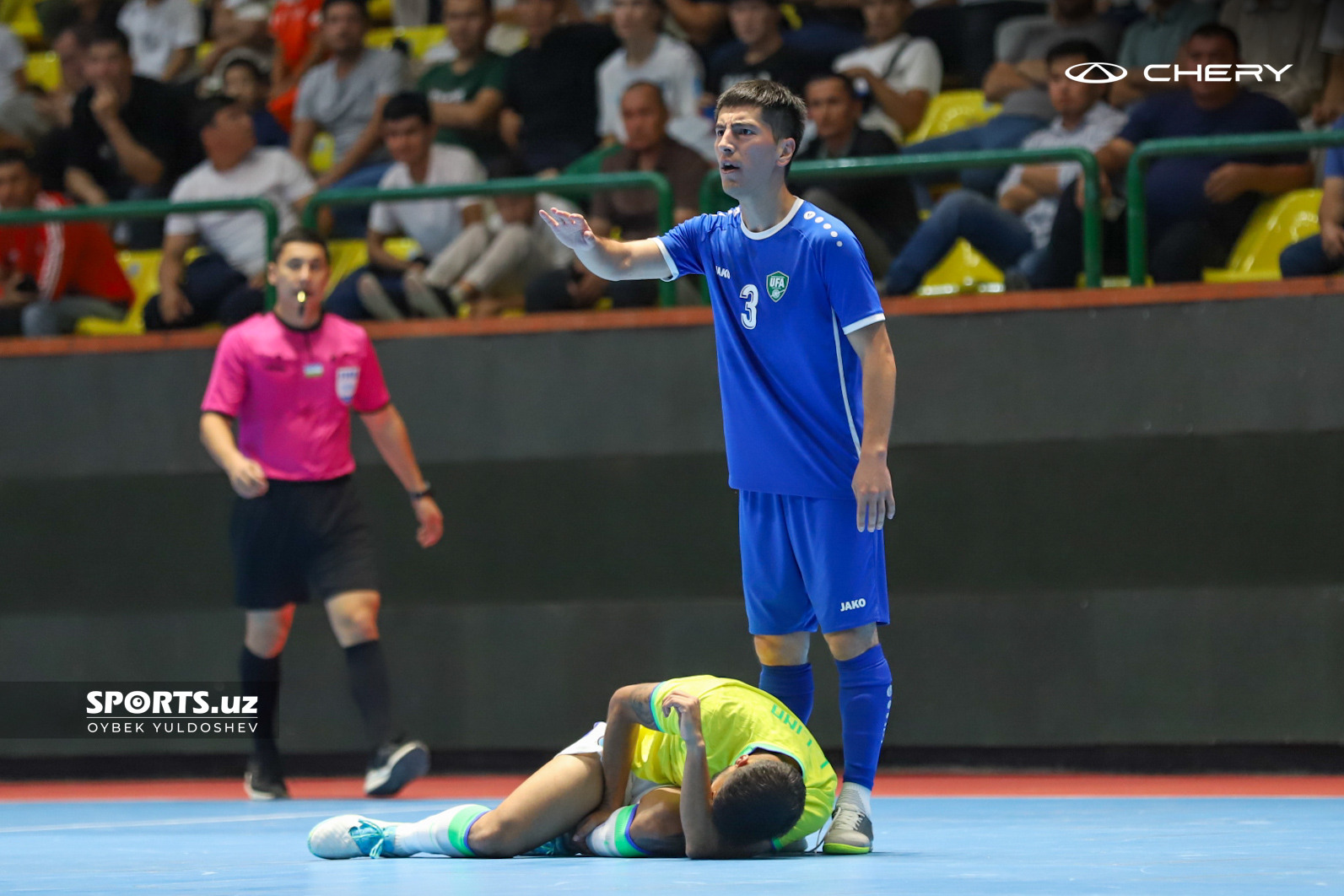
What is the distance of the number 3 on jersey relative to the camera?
543cm

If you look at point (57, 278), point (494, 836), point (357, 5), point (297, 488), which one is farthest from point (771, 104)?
point (357, 5)

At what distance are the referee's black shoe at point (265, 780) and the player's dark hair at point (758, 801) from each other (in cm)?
355

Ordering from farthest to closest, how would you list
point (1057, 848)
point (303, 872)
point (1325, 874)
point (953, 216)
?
point (953, 216), point (1057, 848), point (303, 872), point (1325, 874)

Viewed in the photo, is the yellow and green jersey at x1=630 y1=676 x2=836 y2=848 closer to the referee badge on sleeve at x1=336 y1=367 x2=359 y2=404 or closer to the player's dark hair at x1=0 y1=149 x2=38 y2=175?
the referee badge on sleeve at x1=336 y1=367 x2=359 y2=404

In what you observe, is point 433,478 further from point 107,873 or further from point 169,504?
point 107,873

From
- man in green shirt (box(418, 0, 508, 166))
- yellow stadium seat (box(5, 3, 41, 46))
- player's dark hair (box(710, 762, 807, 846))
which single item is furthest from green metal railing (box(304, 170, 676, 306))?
yellow stadium seat (box(5, 3, 41, 46))

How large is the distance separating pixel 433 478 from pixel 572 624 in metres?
1.03

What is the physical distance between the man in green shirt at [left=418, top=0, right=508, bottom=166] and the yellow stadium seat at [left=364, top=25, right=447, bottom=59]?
250 mm

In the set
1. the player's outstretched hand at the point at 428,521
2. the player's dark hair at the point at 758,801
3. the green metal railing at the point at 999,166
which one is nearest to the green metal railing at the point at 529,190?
the green metal railing at the point at 999,166

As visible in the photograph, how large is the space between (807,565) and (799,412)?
468 mm

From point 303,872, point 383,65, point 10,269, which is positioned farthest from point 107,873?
point 383,65

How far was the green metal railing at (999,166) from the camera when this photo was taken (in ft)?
26.2

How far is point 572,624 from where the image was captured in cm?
877

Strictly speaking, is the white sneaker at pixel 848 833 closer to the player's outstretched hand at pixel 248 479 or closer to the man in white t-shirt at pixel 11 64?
the player's outstretched hand at pixel 248 479
